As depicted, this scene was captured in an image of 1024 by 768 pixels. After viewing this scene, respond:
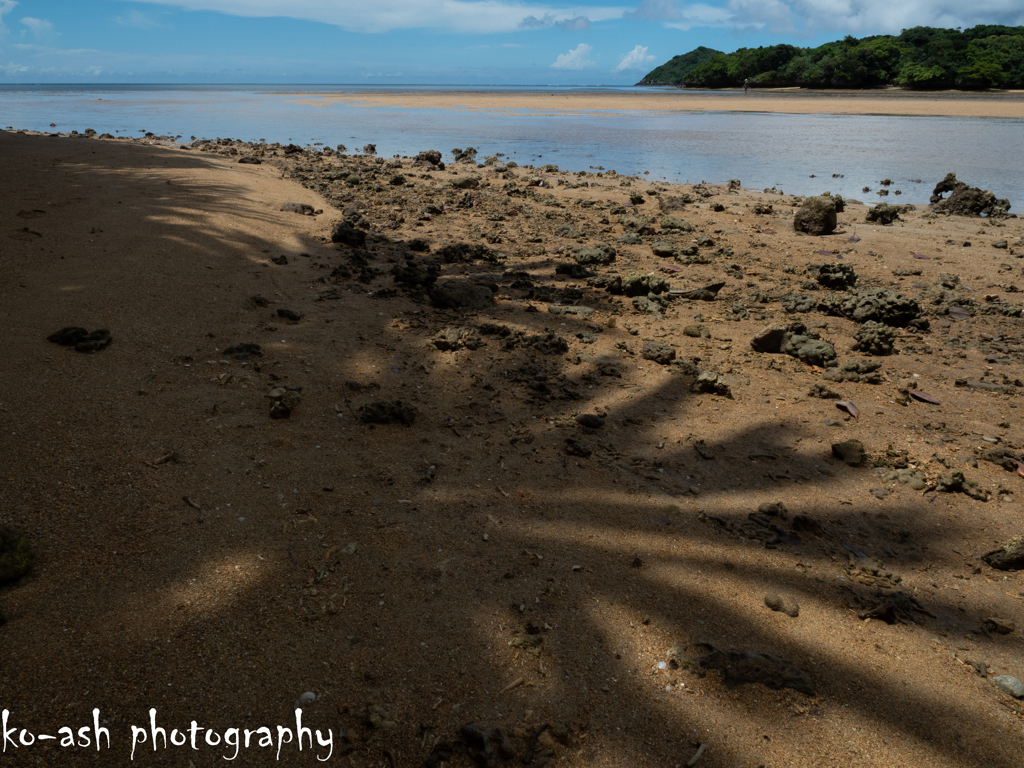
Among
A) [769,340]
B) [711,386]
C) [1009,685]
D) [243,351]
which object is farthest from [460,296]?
[1009,685]

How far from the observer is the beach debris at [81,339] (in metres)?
3.13

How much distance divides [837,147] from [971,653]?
60.4ft

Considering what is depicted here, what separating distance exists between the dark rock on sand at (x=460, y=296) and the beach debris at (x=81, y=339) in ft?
7.71

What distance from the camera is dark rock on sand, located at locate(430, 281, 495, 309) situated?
4.85 metres

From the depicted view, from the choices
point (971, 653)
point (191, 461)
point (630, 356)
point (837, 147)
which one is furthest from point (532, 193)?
point (837, 147)

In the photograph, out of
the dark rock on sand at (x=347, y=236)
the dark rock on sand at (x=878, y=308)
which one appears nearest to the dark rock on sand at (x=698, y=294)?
the dark rock on sand at (x=878, y=308)

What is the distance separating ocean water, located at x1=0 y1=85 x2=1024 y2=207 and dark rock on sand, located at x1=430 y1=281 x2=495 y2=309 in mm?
8358

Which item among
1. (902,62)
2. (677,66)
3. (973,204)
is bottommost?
(973,204)

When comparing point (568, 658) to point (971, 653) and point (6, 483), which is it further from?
point (6, 483)

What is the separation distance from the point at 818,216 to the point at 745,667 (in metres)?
7.25

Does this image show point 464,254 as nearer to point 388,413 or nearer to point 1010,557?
point 388,413

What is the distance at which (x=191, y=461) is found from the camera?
8.14 feet

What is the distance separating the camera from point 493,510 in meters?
2.55

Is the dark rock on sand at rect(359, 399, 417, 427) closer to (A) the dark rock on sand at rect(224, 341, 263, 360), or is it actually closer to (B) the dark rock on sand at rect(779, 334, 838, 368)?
(A) the dark rock on sand at rect(224, 341, 263, 360)
